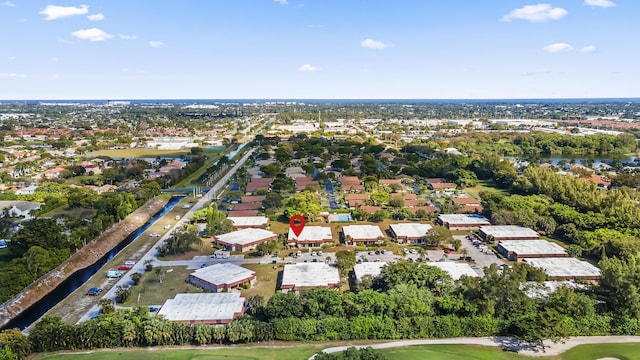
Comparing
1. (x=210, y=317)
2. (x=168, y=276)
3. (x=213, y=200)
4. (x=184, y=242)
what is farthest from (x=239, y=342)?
(x=213, y=200)

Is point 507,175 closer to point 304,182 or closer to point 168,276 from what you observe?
point 304,182

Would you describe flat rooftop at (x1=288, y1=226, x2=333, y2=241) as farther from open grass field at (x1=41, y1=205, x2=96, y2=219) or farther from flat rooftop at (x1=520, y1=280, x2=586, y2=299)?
open grass field at (x1=41, y1=205, x2=96, y2=219)

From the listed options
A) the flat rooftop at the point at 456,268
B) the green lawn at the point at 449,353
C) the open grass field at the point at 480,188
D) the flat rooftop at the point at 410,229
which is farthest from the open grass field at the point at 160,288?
the open grass field at the point at 480,188

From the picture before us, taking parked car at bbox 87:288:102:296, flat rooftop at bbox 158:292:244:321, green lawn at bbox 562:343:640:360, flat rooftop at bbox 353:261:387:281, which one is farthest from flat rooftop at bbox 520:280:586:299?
parked car at bbox 87:288:102:296

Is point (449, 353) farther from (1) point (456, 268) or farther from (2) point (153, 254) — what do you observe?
(2) point (153, 254)

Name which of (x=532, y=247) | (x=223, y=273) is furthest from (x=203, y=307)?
(x=532, y=247)
